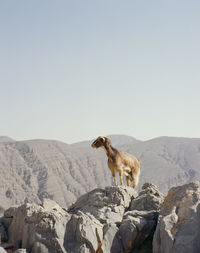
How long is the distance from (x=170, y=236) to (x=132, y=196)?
4.65 m

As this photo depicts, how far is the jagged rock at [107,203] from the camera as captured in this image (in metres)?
12.4

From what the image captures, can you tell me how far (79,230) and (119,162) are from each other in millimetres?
5628

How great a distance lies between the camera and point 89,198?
14109 mm

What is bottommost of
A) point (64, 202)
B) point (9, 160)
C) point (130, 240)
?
point (64, 202)

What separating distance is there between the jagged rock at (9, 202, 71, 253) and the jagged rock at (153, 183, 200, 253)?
288 cm

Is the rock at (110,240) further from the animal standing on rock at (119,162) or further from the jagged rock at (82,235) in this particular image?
the animal standing on rock at (119,162)

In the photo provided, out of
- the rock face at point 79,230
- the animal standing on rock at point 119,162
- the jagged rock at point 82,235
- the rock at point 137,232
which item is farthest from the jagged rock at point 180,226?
the animal standing on rock at point 119,162

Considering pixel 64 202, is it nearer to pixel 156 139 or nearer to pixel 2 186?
pixel 2 186

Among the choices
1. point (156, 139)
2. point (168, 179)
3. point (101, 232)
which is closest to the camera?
point (101, 232)

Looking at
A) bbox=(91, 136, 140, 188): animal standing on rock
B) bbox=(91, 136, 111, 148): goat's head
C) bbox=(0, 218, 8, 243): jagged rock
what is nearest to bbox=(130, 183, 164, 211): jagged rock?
bbox=(91, 136, 140, 188): animal standing on rock

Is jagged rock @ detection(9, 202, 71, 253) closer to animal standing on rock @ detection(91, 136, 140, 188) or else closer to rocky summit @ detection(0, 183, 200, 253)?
rocky summit @ detection(0, 183, 200, 253)

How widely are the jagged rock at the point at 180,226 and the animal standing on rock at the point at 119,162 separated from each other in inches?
167

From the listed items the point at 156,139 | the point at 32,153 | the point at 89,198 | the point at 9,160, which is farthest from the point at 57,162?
the point at 89,198

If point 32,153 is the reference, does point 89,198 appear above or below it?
above
